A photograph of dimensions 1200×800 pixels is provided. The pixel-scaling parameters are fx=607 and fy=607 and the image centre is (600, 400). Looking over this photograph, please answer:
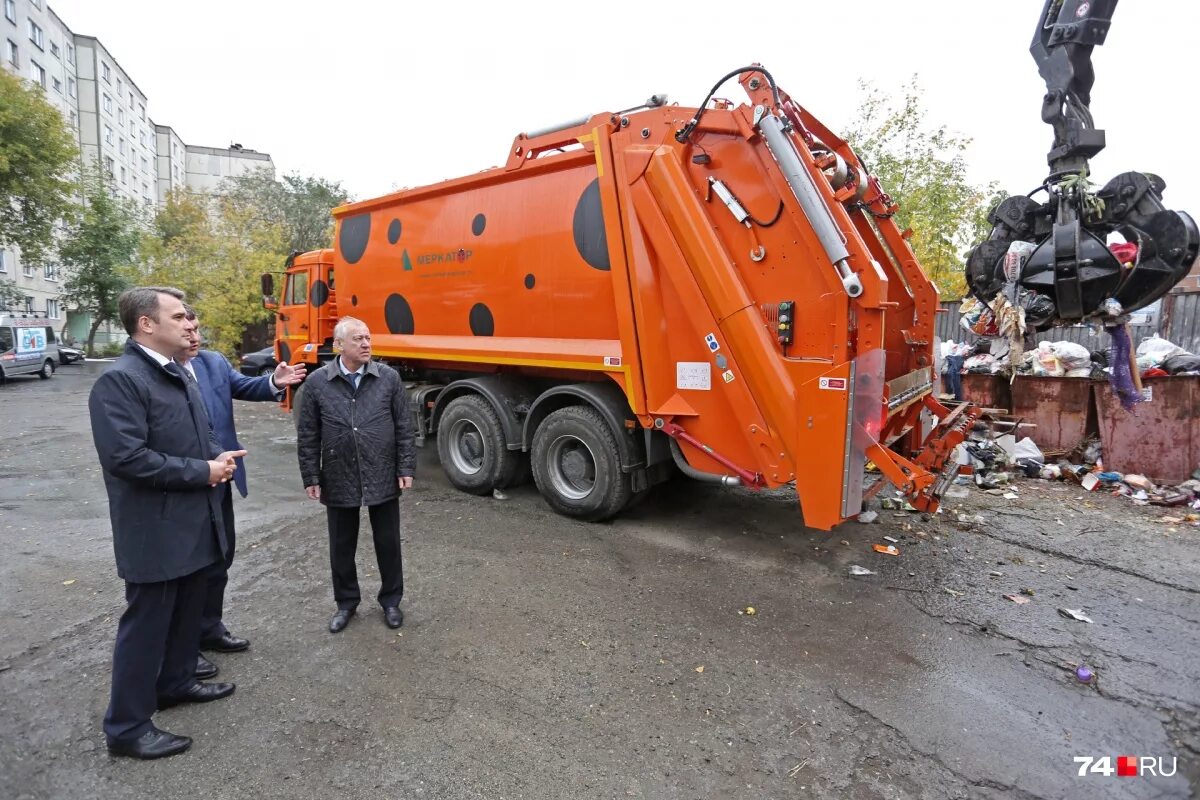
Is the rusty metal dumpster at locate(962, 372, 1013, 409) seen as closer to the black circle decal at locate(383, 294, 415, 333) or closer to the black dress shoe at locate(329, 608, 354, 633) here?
the black circle decal at locate(383, 294, 415, 333)

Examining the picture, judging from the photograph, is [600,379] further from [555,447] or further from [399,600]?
[399,600]

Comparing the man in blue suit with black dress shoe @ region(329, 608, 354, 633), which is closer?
the man in blue suit

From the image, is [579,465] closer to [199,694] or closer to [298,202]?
[199,694]

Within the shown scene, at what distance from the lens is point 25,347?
1722 cm

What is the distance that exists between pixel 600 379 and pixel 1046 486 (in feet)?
15.1

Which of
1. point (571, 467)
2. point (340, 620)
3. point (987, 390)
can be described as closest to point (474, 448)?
point (571, 467)

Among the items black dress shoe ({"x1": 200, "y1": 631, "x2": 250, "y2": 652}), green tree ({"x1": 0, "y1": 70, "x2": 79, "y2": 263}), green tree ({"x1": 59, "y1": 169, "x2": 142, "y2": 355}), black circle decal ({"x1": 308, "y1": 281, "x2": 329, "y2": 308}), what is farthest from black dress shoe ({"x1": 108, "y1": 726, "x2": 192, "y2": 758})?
green tree ({"x1": 59, "y1": 169, "x2": 142, "y2": 355})

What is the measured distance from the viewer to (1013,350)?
458cm

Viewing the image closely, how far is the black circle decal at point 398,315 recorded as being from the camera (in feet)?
20.0

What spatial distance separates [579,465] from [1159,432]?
218 inches

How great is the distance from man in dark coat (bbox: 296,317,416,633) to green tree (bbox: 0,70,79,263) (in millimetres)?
19413

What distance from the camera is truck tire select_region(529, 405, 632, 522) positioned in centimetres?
471

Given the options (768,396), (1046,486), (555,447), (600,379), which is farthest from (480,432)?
(1046,486)

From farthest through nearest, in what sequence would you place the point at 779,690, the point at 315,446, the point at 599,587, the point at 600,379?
the point at 600,379, the point at 599,587, the point at 315,446, the point at 779,690
